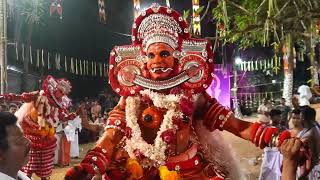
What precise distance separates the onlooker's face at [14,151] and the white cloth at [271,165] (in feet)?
13.4

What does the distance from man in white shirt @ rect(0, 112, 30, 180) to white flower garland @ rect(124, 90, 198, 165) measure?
1.07m

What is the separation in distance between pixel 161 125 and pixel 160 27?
2.56ft

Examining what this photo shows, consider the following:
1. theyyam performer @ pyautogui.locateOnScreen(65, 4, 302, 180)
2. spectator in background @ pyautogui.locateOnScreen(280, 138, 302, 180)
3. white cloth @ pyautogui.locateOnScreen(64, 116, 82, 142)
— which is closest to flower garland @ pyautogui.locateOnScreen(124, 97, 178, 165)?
theyyam performer @ pyautogui.locateOnScreen(65, 4, 302, 180)

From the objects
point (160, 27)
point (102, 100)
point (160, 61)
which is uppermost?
point (160, 27)

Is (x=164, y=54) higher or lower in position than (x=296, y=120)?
higher

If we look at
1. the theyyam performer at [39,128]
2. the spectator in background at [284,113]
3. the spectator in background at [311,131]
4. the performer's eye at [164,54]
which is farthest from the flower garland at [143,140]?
the spectator in background at [284,113]

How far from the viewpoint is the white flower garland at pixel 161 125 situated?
3.29 metres

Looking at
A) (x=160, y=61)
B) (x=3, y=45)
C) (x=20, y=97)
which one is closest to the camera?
(x=160, y=61)

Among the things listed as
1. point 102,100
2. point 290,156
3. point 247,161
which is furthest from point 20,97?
point 102,100

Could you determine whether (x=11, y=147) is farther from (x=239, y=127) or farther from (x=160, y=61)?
(x=239, y=127)

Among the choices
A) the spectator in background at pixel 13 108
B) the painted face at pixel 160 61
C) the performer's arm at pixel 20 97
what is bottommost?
the spectator in background at pixel 13 108

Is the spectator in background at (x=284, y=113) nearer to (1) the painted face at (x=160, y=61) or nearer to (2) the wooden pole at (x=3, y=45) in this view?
(1) the painted face at (x=160, y=61)

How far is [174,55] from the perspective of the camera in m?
3.55

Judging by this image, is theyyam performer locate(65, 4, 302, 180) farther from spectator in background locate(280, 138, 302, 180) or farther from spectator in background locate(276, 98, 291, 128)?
spectator in background locate(276, 98, 291, 128)
